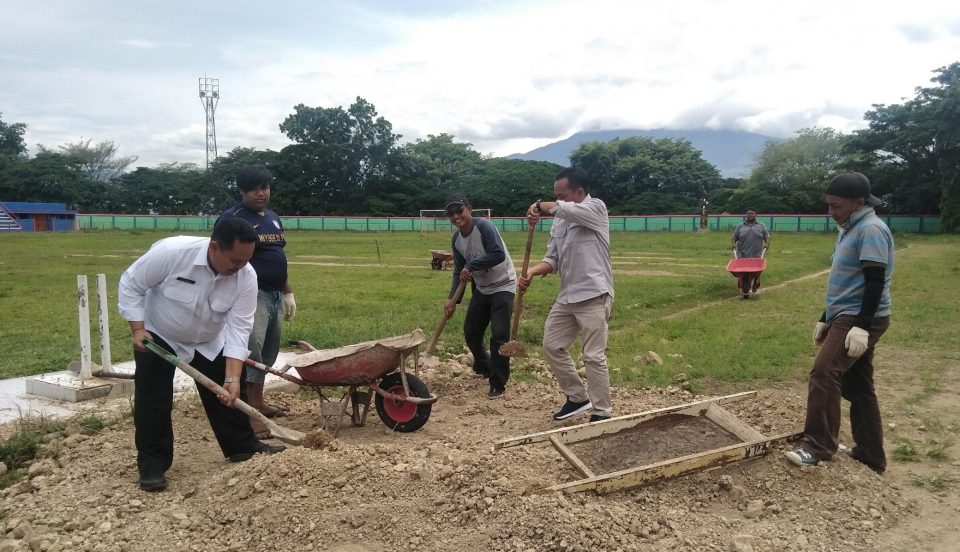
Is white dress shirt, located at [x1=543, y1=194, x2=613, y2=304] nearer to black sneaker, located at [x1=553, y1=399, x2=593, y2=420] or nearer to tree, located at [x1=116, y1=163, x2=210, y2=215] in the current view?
black sneaker, located at [x1=553, y1=399, x2=593, y2=420]

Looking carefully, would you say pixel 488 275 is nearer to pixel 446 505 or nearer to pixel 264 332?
pixel 264 332

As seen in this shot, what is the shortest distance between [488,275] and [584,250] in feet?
4.09

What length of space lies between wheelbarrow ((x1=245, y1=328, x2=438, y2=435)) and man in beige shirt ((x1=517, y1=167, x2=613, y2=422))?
1.00 metres

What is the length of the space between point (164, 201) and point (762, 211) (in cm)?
4955

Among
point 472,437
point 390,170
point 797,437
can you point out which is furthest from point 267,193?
point 390,170

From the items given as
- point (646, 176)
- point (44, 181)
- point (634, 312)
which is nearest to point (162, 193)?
point (44, 181)

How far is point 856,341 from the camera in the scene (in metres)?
3.83

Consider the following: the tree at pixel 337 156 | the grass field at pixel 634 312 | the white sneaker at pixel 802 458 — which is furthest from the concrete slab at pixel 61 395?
the tree at pixel 337 156

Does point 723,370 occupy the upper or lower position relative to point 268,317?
lower

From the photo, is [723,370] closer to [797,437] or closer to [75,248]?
[797,437]

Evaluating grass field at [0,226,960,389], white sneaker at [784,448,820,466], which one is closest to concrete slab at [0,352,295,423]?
grass field at [0,226,960,389]

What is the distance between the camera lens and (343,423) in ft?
16.9

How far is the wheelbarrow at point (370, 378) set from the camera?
14.6ft

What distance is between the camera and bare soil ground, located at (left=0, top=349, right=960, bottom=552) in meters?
3.28
